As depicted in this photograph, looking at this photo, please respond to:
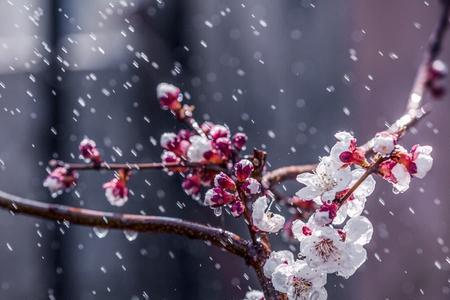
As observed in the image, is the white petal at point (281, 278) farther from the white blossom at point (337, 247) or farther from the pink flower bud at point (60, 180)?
the pink flower bud at point (60, 180)

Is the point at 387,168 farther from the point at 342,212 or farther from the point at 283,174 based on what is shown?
the point at 283,174

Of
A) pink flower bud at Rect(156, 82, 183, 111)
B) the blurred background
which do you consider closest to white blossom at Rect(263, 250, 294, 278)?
pink flower bud at Rect(156, 82, 183, 111)

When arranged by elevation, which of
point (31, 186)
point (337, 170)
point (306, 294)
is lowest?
point (31, 186)

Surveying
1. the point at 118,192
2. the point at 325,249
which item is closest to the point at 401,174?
the point at 325,249

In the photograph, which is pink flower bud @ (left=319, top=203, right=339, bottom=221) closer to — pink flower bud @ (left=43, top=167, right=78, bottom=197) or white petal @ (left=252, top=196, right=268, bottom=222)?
white petal @ (left=252, top=196, right=268, bottom=222)

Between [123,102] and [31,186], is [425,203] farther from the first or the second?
[31,186]

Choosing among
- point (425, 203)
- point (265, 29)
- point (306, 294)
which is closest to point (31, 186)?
point (265, 29)
